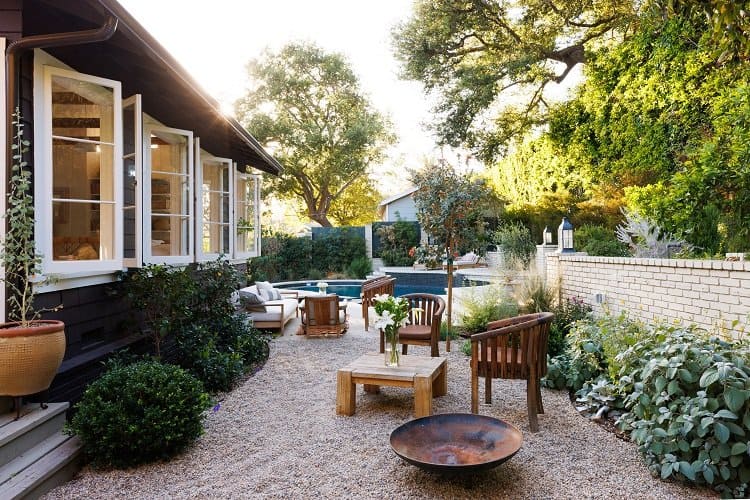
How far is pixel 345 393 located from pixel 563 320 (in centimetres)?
351

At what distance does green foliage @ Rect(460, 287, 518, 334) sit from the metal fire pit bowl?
3719 mm

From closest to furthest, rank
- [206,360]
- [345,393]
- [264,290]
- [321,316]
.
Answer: [345,393]
[206,360]
[321,316]
[264,290]

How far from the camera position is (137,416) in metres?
3.38

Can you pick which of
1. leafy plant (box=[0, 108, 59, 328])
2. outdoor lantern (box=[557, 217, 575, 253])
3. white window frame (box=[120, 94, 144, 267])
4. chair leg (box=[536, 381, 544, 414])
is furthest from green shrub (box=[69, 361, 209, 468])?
outdoor lantern (box=[557, 217, 575, 253])

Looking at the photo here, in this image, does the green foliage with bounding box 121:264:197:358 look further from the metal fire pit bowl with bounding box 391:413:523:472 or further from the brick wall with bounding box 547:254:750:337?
the brick wall with bounding box 547:254:750:337

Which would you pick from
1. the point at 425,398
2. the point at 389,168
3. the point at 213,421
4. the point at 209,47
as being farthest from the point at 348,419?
the point at 389,168

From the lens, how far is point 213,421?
429 centimetres

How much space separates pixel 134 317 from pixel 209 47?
648 inches

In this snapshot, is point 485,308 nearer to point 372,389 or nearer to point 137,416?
point 372,389

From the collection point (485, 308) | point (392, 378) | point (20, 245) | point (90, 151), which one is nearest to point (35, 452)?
point (20, 245)

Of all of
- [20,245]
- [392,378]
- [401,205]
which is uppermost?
[401,205]

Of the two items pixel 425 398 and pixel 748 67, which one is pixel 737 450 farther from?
pixel 748 67

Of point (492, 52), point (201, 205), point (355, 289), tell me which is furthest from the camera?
point (355, 289)

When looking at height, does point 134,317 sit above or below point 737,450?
above
